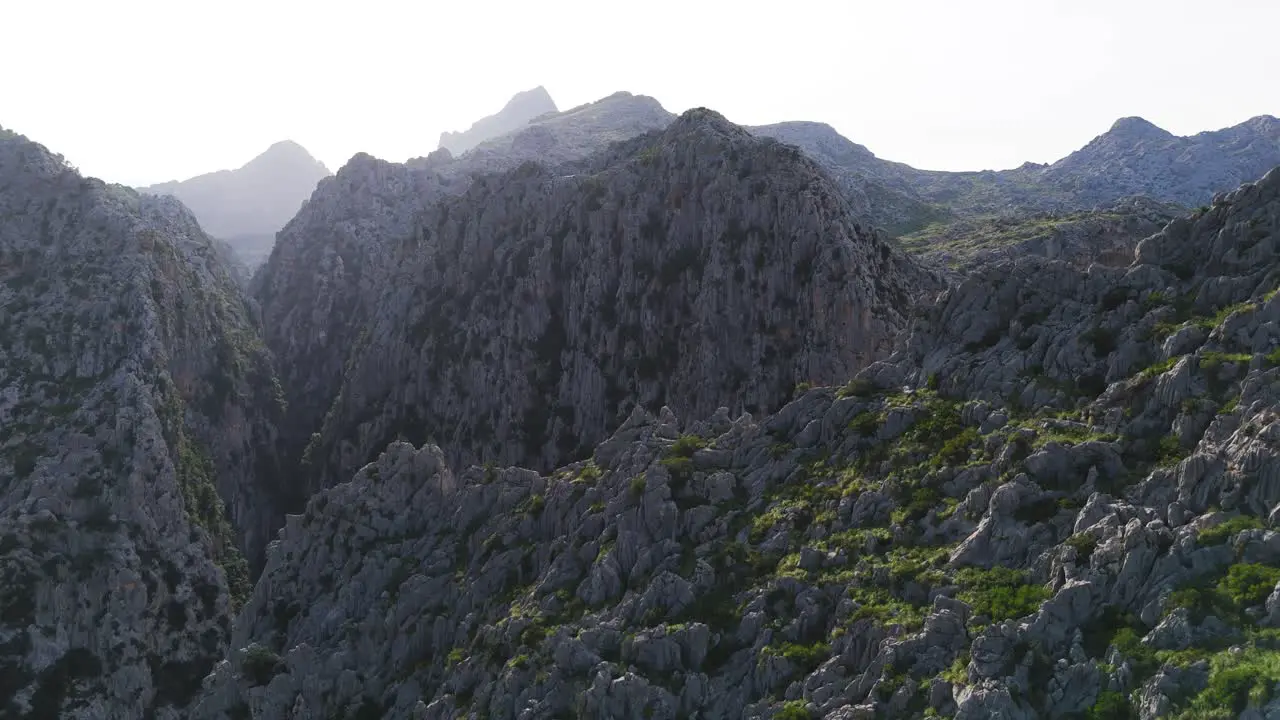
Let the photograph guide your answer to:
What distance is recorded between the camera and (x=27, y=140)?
147500 millimetres

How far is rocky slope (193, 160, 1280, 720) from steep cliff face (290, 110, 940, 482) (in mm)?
41520

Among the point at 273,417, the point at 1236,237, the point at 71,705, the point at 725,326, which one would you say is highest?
the point at 1236,237

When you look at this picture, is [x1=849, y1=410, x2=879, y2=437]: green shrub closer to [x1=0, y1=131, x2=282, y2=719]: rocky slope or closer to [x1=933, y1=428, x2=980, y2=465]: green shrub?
[x1=933, y1=428, x2=980, y2=465]: green shrub

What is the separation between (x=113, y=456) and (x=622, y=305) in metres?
63.0

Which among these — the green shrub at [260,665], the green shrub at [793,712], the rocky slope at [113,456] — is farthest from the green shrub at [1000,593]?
the rocky slope at [113,456]

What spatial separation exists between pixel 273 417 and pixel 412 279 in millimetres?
33774

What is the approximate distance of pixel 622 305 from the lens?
120938mm

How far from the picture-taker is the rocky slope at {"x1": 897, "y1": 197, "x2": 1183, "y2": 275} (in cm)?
13888

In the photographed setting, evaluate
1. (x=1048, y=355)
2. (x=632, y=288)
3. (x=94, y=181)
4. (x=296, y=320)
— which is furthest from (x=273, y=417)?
(x=1048, y=355)

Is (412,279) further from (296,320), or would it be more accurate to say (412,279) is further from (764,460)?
(764,460)

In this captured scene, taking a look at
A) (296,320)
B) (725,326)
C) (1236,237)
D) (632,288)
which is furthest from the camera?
(296,320)

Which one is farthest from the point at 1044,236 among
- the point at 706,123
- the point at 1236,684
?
the point at 1236,684

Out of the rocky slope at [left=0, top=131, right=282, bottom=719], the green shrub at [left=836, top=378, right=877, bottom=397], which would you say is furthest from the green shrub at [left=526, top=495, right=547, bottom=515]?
the rocky slope at [left=0, top=131, right=282, bottom=719]

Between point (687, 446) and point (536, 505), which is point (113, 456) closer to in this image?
point (536, 505)
